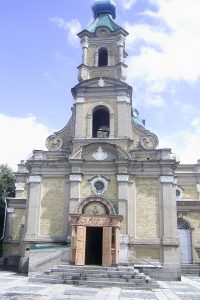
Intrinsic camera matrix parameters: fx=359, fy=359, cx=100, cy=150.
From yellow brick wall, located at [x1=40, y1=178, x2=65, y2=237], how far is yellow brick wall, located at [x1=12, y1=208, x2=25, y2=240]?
31.3 feet

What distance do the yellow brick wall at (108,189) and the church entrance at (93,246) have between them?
7.59ft

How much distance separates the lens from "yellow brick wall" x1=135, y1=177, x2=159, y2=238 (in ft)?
77.7

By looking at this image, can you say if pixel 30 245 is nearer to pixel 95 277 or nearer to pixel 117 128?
pixel 95 277

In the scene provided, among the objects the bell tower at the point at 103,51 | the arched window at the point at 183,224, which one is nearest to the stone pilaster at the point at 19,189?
the bell tower at the point at 103,51

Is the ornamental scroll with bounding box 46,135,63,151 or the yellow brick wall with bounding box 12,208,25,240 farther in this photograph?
the yellow brick wall with bounding box 12,208,25,240

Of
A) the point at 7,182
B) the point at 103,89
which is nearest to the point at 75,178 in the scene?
the point at 103,89

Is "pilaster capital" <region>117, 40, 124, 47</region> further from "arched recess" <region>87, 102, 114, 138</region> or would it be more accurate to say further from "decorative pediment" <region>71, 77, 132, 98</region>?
"arched recess" <region>87, 102, 114, 138</region>

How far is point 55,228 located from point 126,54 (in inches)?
614

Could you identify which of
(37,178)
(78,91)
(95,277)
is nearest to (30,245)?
(37,178)

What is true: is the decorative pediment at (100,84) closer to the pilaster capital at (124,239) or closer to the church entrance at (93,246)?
the church entrance at (93,246)

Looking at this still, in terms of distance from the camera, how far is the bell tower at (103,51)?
28.7 metres

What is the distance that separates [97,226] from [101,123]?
9794mm

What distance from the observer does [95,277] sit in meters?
19.1

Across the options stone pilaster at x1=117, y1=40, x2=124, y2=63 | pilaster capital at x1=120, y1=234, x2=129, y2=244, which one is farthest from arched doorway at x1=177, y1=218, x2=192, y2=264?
stone pilaster at x1=117, y1=40, x2=124, y2=63
